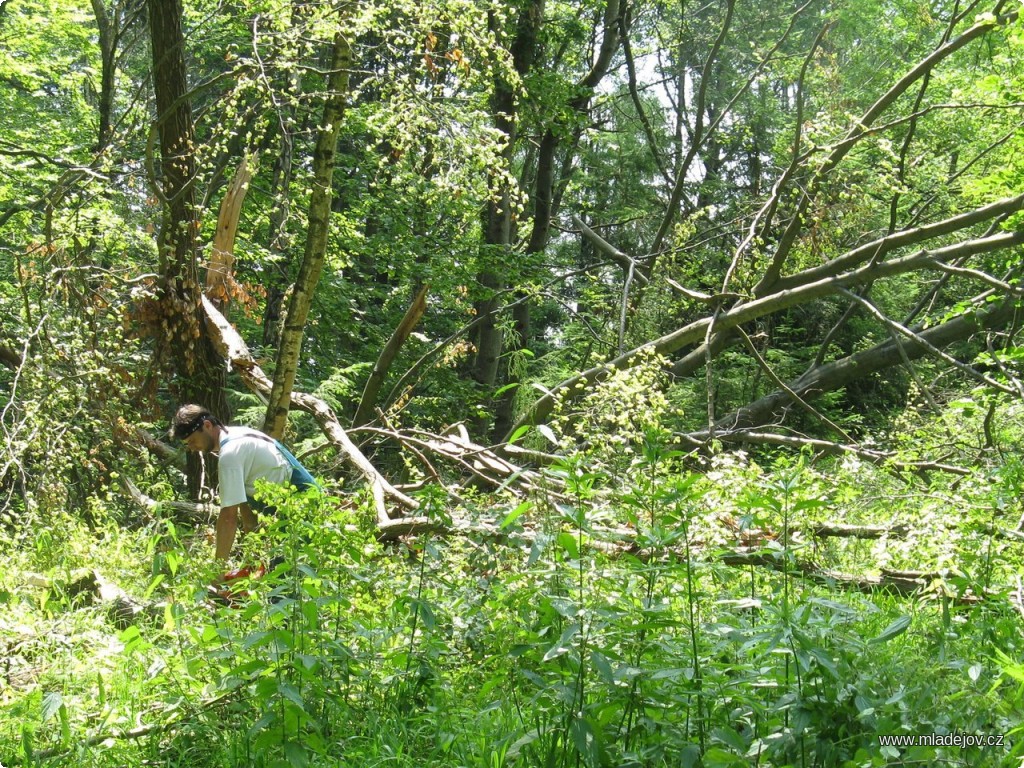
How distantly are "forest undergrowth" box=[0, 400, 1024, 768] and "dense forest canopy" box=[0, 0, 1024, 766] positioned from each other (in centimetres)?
3

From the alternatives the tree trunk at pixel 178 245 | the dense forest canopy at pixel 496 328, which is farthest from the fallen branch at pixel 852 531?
the tree trunk at pixel 178 245

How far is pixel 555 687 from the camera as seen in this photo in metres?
2.89

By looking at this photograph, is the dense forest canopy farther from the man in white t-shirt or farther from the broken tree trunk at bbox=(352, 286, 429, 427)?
the man in white t-shirt

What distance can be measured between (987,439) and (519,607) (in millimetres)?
4789

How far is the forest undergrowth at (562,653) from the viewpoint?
8.98 ft

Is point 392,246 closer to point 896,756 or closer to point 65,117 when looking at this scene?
point 65,117

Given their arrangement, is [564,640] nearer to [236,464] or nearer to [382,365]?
[236,464]

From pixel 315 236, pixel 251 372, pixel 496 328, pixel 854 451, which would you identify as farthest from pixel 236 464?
pixel 496 328

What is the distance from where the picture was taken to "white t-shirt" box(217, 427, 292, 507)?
5.49 meters

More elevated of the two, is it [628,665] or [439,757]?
[628,665]

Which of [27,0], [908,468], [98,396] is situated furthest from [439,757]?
[27,0]

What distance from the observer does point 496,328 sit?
35.0 ft

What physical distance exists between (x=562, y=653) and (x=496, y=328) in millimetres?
7925

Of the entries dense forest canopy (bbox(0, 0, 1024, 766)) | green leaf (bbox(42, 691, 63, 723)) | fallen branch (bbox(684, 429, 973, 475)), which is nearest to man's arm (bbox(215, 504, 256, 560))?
dense forest canopy (bbox(0, 0, 1024, 766))
